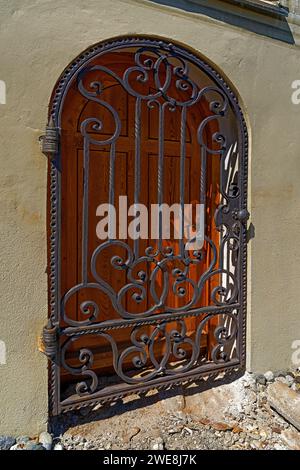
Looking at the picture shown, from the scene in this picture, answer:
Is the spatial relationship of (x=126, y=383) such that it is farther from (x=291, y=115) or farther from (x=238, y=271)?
(x=291, y=115)

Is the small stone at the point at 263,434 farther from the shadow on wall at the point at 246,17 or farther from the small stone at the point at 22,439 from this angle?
the shadow on wall at the point at 246,17

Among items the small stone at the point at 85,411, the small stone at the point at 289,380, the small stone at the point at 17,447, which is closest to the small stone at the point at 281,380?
the small stone at the point at 289,380

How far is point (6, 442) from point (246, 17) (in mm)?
3194

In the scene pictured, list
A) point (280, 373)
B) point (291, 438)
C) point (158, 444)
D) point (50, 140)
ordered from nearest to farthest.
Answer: point (50, 140), point (158, 444), point (291, 438), point (280, 373)

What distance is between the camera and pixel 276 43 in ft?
9.20

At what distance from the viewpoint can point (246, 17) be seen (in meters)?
2.68

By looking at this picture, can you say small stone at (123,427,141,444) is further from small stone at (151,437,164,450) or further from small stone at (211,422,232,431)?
small stone at (211,422,232,431)

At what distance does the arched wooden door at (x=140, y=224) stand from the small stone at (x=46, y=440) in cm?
13

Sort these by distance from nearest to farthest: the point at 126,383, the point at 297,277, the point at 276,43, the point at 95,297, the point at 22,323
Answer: the point at 22,323, the point at 126,383, the point at 95,297, the point at 276,43, the point at 297,277

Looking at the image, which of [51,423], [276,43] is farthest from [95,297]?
[276,43]

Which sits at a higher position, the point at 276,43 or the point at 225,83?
the point at 276,43

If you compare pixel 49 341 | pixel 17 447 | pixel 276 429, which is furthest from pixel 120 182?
pixel 276 429

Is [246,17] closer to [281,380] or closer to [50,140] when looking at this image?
[50,140]

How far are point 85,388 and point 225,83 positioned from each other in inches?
88.6
